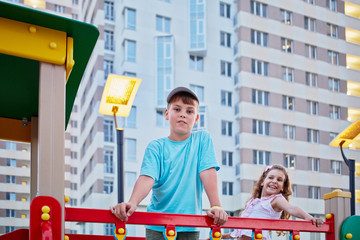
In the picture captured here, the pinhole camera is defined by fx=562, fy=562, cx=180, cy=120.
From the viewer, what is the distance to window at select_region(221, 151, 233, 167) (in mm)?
34344

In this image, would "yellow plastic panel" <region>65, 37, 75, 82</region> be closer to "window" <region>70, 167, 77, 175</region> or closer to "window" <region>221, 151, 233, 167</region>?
"window" <region>221, 151, 233, 167</region>

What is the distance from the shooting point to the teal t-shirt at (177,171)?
3486 millimetres

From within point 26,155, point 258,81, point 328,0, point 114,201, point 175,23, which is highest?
point 328,0

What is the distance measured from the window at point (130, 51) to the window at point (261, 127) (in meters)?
8.53

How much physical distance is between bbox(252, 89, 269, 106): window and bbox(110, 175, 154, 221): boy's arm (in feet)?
106

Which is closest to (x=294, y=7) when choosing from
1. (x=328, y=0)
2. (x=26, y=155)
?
(x=328, y=0)

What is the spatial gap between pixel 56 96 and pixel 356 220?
2.48 metres

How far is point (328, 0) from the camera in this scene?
39.7m

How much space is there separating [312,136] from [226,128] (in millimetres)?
6512

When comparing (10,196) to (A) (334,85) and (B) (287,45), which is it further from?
(A) (334,85)

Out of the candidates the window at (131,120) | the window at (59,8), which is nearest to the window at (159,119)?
the window at (131,120)

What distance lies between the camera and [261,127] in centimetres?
3553

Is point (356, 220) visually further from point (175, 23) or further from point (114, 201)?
point (175, 23)

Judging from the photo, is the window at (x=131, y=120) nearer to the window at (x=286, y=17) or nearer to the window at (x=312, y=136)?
the window at (x=312, y=136)
